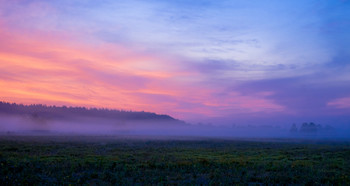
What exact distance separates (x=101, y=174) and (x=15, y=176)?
5511 millimetres

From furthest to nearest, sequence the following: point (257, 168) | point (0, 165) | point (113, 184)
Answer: point (257, 168), point (0, 165), point (113, 184)

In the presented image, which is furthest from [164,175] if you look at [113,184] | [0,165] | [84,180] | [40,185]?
[0,165]

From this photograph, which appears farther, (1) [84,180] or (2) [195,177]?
(2) [195,177]

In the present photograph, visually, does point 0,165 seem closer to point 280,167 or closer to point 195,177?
point 195,177

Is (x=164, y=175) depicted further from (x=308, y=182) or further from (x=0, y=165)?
(x=0, y=165)

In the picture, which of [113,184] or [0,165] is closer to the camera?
[113,184]

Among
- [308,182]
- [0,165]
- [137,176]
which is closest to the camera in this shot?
[308,182]

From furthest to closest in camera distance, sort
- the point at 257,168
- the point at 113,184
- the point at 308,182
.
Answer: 1. the point at 257,168
2. the point at 308,182
3. the point at 113,184

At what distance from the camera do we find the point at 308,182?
676 inches

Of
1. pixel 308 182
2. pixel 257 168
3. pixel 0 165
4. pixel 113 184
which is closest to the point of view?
pixel 113 184

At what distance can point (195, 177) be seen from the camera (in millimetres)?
18750

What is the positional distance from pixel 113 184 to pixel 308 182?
1287 cm

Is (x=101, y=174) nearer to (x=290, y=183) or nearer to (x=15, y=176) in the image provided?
(x=15, y=176)

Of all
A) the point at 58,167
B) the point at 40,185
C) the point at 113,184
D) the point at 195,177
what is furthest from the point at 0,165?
the point at 195,177
